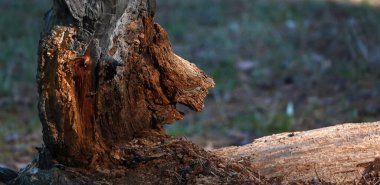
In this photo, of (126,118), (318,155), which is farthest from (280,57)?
(126,118)

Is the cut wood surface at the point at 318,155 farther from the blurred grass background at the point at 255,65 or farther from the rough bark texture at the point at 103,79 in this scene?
the blurred grass background at the point at 255,65

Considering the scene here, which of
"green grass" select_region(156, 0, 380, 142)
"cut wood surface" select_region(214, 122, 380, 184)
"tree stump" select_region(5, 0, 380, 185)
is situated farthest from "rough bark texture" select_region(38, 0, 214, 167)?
"green grass" select_region(156, 0, 380, 142)

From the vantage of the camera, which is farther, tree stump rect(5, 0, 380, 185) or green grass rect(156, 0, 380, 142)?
green grass rect(156, 0, 380, 142)

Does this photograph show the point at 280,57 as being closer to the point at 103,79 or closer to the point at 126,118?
the point at 126,118

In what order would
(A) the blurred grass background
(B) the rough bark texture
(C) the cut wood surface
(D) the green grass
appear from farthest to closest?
(D) the green grass < (A) the blurred grass background < (C) the cut wood surface < (B) the rough bark texture

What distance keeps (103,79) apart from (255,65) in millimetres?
4504

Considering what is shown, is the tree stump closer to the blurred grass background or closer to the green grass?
the blurred grass background

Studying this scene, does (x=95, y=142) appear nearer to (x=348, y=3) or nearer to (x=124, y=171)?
(x=124, y=171)

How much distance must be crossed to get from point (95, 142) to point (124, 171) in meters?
0.12

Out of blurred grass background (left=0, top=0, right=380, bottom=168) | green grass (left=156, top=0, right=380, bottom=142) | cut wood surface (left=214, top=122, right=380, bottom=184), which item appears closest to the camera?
cut wood surface (left=214, top=122, right=380, bottom=184)

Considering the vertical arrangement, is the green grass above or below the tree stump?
above

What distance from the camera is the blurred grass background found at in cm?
525

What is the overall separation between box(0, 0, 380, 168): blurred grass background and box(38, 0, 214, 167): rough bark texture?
2161 millimetres

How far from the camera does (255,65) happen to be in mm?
6703
